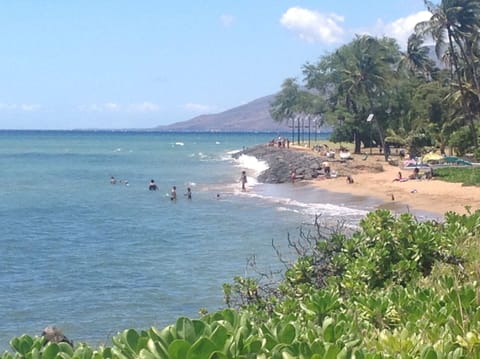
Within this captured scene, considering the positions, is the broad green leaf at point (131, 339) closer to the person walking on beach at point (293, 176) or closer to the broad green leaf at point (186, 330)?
the broad green leaf at point (186, 330)

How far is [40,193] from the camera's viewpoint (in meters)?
41.8

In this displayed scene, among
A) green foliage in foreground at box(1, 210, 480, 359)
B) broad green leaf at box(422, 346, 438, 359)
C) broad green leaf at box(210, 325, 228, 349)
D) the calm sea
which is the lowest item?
the calm sea

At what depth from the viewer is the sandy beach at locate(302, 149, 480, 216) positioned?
28266mm

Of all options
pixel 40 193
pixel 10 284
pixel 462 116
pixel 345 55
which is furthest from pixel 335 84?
pixel 10 284

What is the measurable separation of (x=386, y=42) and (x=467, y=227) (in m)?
57.9

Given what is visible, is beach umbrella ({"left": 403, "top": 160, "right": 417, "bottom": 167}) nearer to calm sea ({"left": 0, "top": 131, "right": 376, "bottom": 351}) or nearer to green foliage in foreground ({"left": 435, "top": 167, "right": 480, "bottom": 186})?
green foliage in foreground ({"left": 435, "top": 167, "right": 480, "bottom": 186})

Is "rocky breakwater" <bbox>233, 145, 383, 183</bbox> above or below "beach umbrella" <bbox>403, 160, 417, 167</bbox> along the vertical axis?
below

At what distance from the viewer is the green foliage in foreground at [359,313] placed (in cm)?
254

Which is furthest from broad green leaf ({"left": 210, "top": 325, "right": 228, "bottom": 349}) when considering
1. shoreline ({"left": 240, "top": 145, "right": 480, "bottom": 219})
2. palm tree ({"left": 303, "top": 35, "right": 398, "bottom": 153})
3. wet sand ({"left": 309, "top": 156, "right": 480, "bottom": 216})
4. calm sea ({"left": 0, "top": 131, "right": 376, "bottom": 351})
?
palm tree ({"left": 303, "top": 35, "right": 398, "bottom": 153})

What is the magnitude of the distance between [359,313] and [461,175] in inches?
1246

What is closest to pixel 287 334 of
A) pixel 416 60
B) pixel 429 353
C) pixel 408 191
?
pixel 429 353

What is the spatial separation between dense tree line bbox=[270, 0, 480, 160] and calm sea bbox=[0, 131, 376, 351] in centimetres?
1170

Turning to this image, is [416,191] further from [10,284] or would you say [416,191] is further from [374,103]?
[374,103]

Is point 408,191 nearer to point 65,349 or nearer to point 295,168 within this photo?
point 295,168
